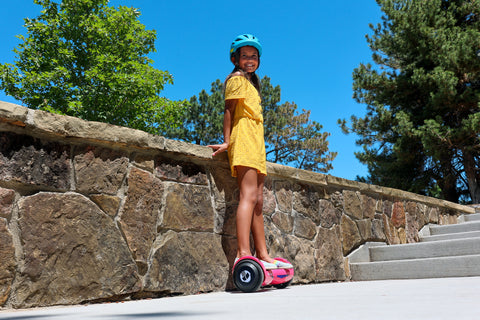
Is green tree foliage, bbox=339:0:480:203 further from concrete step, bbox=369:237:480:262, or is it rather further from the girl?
the girl

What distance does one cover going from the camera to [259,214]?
2.96 meters

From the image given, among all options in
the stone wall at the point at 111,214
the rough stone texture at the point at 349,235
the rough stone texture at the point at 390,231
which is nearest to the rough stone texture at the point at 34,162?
the stone wall at the point at 111,214

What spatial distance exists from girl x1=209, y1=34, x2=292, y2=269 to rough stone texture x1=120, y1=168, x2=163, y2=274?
0.52 meters

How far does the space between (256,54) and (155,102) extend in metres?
14.1

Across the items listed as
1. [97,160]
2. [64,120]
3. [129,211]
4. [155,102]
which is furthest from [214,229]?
[155,102]

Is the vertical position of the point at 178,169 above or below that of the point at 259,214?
above

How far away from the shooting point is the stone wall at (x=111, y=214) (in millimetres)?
2057

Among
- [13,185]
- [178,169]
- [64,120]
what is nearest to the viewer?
[13,185]

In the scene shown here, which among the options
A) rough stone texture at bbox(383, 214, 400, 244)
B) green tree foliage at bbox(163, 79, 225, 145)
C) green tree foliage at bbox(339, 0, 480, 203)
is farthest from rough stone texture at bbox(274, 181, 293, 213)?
green tree foliage at bbox(163, 79, 225, 145)

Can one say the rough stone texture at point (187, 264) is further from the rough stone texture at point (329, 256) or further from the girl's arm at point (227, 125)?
the rough stone texture at point (329, 256)

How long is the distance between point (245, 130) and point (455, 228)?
4.03 meters

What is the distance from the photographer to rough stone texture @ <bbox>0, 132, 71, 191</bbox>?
6.76ft

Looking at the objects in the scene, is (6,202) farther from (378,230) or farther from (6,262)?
(378,230)

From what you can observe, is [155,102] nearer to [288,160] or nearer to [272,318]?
[288,160]
